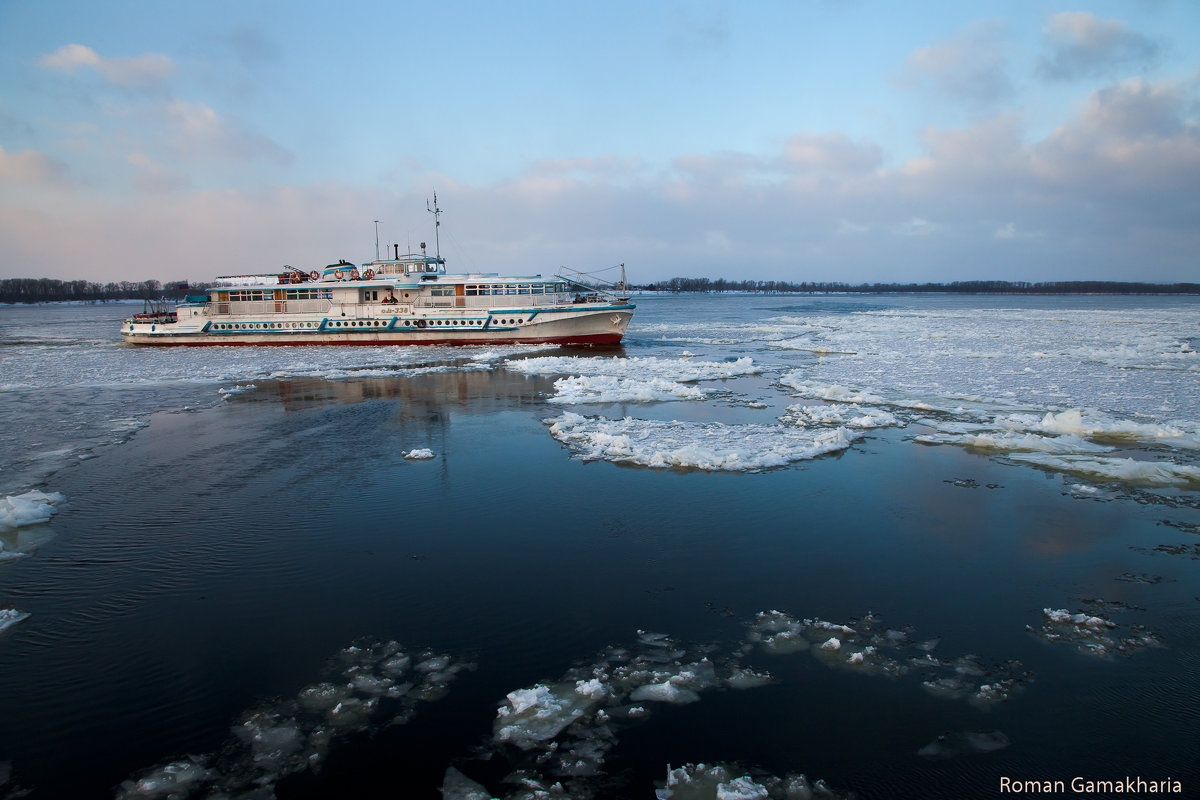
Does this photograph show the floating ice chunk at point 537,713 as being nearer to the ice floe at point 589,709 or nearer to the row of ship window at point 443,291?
the ice floe at point 589,709

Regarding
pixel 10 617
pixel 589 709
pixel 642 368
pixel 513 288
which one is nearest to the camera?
pixel 589 709

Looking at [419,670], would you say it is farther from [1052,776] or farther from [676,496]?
[676,496]

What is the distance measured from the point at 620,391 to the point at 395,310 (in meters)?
26.4

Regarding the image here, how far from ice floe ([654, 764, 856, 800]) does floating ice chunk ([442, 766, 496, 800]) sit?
3.93ft

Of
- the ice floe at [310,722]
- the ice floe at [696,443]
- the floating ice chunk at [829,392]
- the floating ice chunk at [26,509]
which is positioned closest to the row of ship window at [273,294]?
the floating ice chunk at [829,392]

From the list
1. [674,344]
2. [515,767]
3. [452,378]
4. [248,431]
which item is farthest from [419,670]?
[674,344]

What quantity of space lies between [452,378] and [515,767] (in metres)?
23.0

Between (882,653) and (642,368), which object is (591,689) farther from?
(642,368)

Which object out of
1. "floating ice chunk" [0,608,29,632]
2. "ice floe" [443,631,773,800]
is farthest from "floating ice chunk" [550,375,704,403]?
"floating ice chunk" [0,608,29,632]

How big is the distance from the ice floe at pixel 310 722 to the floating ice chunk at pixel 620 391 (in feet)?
46.1

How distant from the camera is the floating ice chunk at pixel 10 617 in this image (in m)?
6.91

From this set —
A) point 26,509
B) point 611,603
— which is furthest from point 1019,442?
point 26,509

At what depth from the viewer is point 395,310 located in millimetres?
42812

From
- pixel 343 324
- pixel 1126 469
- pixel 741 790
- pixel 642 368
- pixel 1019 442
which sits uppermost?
pixel 343 324
